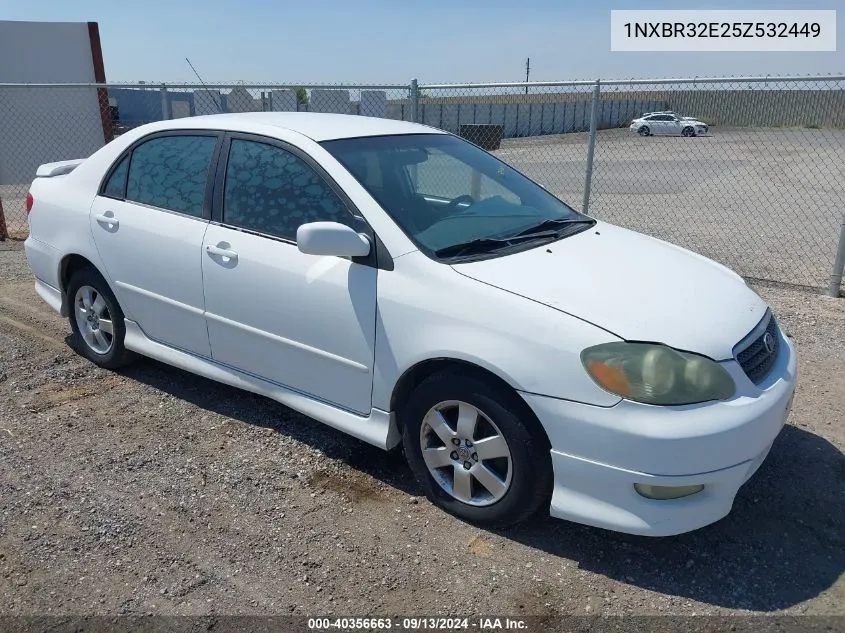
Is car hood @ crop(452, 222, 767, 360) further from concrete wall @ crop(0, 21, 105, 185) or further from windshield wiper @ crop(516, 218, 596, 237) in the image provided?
concrete wall @ crop(0, 21, 105, 185)

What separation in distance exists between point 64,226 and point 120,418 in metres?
1.39

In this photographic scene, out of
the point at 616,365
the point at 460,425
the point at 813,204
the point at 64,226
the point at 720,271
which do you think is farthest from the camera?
the point at 813,204

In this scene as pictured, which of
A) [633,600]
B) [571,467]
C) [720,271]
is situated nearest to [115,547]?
→ [571,467]

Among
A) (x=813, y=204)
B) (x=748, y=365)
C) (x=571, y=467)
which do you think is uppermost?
(x=748, y=365)

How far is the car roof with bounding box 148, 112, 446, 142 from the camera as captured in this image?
12.2 ft

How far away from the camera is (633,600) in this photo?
266cm

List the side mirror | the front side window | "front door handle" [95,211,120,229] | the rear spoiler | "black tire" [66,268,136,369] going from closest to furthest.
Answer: the side mirror → the front side window → "front door handle" [95,211,120,229] → "black tire" [66,268,136,369] → the rear spoiler

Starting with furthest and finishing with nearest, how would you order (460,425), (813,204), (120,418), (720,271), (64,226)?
(813,204) < (64,226) < (120,418) < (720,271) < (460,425)

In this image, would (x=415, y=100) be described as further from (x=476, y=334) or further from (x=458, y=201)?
(x=476, y=334)

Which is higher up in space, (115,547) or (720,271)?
(720,271)

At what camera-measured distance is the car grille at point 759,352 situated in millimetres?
2826

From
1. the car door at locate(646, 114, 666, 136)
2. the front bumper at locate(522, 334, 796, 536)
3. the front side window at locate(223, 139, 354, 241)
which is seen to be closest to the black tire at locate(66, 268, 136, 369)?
the front side window at locate(223, 139, 354, 241)

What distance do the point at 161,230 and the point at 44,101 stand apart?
17583 mm

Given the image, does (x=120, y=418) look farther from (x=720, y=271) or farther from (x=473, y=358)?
(x=720, y=271)
